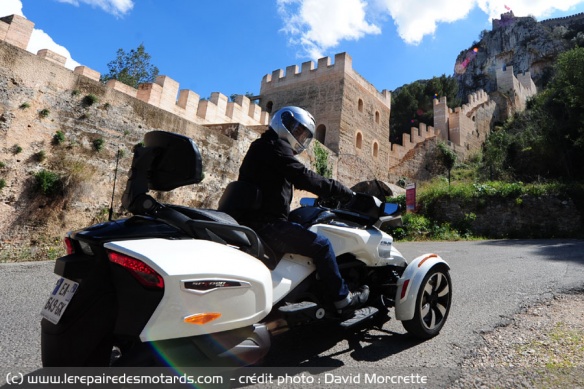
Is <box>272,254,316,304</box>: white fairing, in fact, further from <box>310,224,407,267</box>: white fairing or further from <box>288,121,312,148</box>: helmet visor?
<box>288,121,312,148</box>: helmet visor

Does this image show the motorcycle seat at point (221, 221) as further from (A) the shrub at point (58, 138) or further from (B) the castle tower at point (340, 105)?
(B) the castle tower at point (340, 105)

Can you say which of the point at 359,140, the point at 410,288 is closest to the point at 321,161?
the point at 359,140

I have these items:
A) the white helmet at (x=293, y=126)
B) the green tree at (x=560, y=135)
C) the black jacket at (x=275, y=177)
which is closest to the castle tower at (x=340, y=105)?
the green tree at (x=560, y=135)

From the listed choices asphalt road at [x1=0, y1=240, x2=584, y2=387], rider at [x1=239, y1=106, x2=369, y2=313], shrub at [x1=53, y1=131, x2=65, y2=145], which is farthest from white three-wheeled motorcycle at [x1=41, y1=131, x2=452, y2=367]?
shrub at [x1=53, y1=131, x2=65, y2=145]

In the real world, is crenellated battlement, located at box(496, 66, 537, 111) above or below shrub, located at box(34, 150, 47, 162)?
above

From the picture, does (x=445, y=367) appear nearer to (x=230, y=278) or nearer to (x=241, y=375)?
(x=241, y=375)

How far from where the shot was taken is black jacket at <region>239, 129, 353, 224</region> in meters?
2.46

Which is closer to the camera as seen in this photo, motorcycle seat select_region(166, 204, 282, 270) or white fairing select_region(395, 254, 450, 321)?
motorcycle seat select_region(166, 204, 282, 270)

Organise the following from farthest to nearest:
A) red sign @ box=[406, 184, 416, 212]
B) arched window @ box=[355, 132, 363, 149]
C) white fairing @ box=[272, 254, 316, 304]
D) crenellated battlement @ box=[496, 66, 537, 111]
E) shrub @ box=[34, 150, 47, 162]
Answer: crenellated battlement @ box=[496, 66, 537, 111] < arched window @ box=[355, 132, 363, 149] < red sign @ box=[406, 184, 416, 212] < shrub @ box=[34, 150, 47, 162] < white fairing @ box=[272, 254, 316, 304]

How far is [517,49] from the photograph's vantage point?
6481 cm

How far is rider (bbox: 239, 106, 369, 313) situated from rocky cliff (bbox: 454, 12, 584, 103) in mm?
59422

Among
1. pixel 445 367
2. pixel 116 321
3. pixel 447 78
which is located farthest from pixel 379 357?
pixel 447 78

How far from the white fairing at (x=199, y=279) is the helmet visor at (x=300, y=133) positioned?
1120 mm

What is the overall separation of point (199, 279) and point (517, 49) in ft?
263
